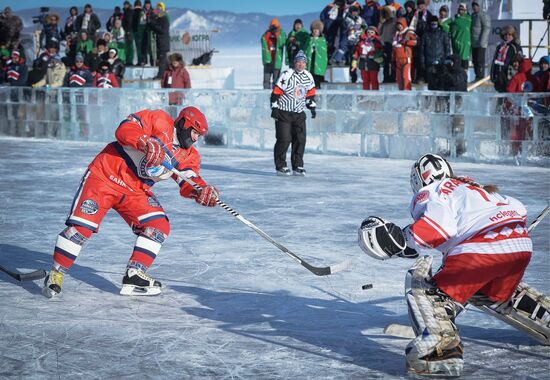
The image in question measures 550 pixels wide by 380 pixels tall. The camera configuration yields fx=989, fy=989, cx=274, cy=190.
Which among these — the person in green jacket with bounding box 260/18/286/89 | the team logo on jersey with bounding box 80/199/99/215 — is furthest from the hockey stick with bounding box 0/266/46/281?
the person in green jacket with bounding box 260/18/286/89

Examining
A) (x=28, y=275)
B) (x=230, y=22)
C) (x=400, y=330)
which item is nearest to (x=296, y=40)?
(x=28, y=275)

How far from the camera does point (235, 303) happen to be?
5672 millimetres

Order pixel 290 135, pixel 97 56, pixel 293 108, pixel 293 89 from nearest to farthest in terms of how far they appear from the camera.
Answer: pixel 293 89, pixel 293 108, pixel 290 135, pixel 97 56

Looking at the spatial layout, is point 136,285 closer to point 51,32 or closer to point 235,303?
point 235,303

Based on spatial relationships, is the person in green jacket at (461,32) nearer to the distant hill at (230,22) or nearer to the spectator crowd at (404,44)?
the spectator crowd at (404,44)

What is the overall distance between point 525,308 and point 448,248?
0.52 metres

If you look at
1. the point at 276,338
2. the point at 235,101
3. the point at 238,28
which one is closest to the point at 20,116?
the point at 235,101

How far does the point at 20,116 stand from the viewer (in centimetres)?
1731

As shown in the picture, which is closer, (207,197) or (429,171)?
(429,171)

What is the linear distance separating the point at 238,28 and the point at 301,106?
81781 millimetres

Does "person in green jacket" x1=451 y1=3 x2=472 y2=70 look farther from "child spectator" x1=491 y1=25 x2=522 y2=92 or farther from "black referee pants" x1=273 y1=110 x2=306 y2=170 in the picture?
"black referee pants" x1=273 y1=110 x2=306 y2=170

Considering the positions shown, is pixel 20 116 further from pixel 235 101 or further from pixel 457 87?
pixel 457 87

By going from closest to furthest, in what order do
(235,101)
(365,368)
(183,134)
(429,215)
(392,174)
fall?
(429,215) < (365,368) < (183,134) < (392,174) < (235,101)

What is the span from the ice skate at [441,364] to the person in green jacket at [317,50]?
1116 centimetres
